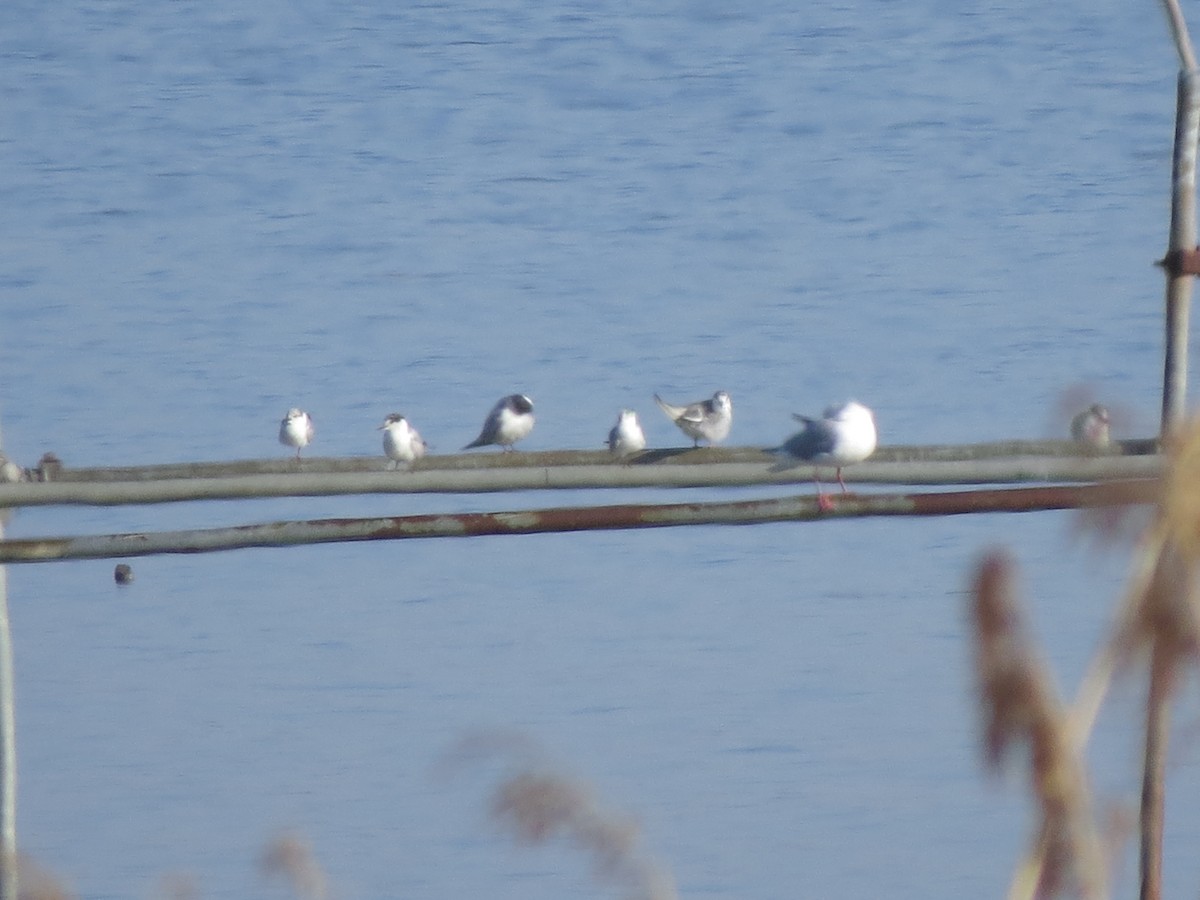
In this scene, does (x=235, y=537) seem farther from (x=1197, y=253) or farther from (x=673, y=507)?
(x=1197, y=253)

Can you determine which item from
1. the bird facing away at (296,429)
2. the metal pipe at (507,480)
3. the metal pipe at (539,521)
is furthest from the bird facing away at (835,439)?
the bird facing away at (296,429)

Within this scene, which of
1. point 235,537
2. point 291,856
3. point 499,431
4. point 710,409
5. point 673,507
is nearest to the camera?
point 291,856

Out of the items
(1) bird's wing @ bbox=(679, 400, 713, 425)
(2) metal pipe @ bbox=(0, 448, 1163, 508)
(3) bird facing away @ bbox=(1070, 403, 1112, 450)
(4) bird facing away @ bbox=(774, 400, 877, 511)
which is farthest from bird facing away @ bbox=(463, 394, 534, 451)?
(3) bird facing away @ bbox=(1070, 403, 1112, 450)

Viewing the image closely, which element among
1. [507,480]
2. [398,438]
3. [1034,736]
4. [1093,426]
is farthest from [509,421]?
[1034,736]

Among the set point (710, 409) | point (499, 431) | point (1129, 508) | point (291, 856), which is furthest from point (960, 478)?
point (499, 431)

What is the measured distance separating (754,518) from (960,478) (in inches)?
34.7

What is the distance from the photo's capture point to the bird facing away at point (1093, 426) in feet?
7.96

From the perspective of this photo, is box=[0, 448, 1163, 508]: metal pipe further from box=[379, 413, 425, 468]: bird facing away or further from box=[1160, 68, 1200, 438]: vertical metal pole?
box=[379, 413, 425, 468]: bird facing away

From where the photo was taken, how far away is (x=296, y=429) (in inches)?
532

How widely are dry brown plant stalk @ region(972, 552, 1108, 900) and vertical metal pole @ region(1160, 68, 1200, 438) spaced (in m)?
3.01

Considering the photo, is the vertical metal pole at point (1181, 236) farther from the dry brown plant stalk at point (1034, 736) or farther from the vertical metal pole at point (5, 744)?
the vertical metal pole at point (5, 744)

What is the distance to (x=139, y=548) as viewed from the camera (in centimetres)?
428

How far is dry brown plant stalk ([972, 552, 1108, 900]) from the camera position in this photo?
1375mm

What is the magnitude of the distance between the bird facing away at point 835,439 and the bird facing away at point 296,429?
7.05 m
